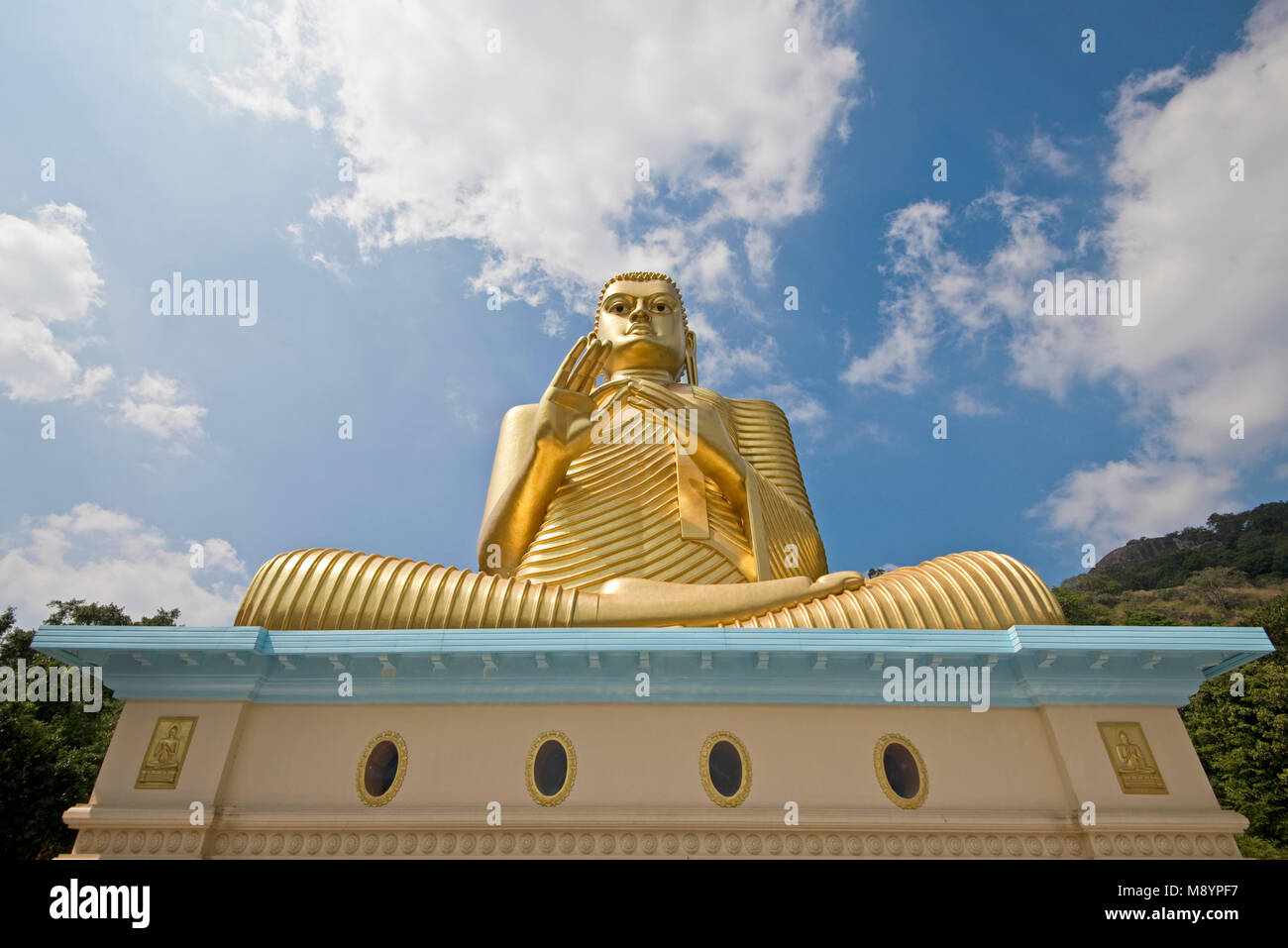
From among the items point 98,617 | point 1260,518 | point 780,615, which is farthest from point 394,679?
point 1260,518

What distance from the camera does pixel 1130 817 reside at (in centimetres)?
420

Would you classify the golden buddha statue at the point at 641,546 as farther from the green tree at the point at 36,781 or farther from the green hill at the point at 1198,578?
the green hill at the point at 1198,578

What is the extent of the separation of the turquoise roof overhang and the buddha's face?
17.8 feet

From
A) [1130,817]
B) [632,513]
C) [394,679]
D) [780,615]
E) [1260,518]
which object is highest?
[1260,518]

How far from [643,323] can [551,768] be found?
609 cm

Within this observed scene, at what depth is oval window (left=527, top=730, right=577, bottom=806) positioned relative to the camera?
171 inches

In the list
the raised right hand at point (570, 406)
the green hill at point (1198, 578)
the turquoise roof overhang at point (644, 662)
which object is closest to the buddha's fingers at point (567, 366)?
the raised right hand at point (570, 406)

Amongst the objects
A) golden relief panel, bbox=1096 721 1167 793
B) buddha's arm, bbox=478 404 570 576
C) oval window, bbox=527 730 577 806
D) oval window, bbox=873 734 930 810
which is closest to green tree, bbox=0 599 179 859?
buddha's arm, bbox=478 404 570 576

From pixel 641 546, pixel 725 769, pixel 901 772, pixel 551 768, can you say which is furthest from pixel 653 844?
pixel 641 546

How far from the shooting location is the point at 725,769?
4.46 meters

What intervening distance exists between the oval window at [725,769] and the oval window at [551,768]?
0.78 metres

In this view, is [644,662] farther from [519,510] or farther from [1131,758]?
[519,510]
